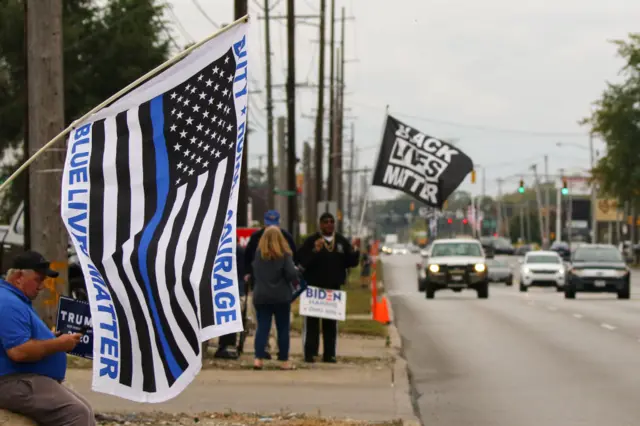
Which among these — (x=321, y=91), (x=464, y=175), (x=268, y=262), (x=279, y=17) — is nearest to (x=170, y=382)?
(x=268, y=262)

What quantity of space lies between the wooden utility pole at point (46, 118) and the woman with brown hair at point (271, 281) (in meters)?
2.37

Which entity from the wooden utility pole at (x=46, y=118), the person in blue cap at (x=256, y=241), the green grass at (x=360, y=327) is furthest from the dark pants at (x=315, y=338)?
the green grass at (x=360, y=327)

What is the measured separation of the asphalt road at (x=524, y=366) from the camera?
12.9 metres

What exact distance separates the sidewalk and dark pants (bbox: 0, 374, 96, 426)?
415cm

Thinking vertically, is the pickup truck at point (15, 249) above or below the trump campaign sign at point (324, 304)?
above

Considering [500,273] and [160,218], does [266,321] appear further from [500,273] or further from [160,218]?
[500,273]

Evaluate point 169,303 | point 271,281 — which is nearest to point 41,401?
point 169,303

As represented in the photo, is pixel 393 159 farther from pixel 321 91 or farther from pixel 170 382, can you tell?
pixel 321 91

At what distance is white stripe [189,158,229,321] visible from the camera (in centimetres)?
879

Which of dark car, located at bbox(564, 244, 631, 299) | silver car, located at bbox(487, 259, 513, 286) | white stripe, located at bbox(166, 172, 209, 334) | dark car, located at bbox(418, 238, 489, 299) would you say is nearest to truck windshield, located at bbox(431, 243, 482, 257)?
dark car, located at bbox(418, 238, 489, 299)

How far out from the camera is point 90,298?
8508 millimetres

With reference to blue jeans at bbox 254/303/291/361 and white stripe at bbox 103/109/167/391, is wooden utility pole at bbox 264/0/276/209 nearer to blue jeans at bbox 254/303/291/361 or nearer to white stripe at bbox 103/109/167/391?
blue jeans at bbox 254/303/291/361

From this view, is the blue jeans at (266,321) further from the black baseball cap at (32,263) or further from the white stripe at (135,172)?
the black baseball cap at (32,263)

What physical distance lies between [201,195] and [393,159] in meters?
17.0
